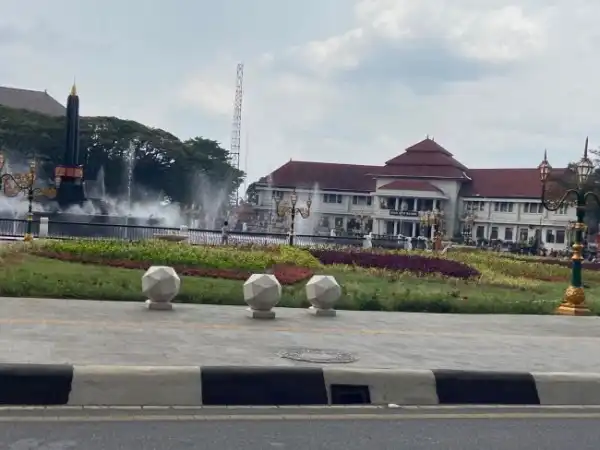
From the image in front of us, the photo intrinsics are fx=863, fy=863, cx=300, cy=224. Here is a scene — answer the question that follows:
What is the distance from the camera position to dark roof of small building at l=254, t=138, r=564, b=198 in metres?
89.0

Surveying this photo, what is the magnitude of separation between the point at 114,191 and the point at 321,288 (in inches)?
2567

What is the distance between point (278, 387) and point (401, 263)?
19006 mm

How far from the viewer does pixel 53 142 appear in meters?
70.5

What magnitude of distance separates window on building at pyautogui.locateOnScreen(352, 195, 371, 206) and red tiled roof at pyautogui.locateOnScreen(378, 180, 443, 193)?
4784 mm

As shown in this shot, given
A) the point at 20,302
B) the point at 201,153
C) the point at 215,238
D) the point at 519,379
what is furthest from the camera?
the point at 201,153

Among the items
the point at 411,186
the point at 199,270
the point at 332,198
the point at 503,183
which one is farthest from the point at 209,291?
the point at 332,198

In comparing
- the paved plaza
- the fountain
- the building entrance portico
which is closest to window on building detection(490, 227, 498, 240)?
the building entrance portico

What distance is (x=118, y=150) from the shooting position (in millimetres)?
74938

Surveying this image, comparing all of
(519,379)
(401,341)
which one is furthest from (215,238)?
(519,379)

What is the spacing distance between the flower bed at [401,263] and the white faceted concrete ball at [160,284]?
41.0 feet

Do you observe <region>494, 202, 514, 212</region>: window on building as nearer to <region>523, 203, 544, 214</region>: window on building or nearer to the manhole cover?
<region>523, 203, 544, 214</region>: window on building

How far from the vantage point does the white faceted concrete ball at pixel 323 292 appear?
42.4ft

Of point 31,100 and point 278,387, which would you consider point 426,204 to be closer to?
point 31,100

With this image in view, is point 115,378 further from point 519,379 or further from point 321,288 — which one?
point 321,288
